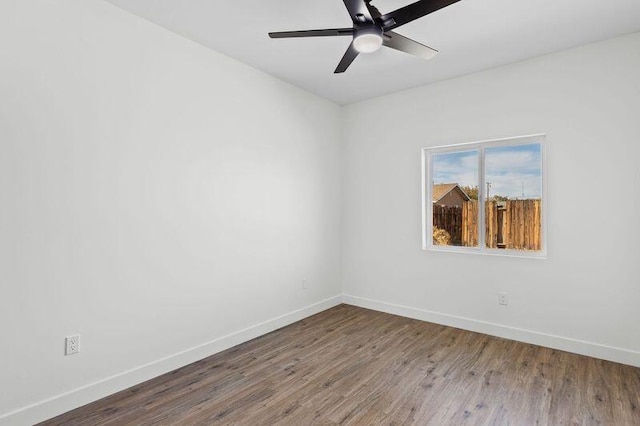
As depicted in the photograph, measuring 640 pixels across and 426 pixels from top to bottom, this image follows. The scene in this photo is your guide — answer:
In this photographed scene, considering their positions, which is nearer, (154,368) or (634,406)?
(634,406)

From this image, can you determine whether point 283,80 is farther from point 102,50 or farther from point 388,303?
point 388,303

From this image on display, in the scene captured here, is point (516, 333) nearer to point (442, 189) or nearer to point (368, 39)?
point (442, 189)

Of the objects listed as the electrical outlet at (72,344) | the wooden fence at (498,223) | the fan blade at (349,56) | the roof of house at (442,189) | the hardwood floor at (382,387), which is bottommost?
the hardwood floor at (382,387)

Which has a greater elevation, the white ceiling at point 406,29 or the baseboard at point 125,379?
the white ceiling at point 406,29

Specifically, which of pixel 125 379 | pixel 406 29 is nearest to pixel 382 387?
pixel 125 379

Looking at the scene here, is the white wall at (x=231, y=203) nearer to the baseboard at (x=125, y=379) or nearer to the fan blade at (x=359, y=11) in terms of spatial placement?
the baseboard at (x=125, y=379)

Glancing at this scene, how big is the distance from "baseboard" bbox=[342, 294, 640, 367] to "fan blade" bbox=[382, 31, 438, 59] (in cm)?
266

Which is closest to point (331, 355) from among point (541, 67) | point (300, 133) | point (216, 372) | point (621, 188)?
point (216, 372)

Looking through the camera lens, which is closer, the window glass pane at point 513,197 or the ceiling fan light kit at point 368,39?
the ceiling fan light kit at point 368,39

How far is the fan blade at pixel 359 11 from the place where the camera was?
180 cm

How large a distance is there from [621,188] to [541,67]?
127 cm

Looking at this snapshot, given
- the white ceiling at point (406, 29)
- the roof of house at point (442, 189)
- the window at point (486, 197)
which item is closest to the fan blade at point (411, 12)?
the white ceiling at point (406, 29)

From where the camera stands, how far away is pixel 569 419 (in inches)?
81.7

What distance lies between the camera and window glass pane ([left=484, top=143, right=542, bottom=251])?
130 inches
